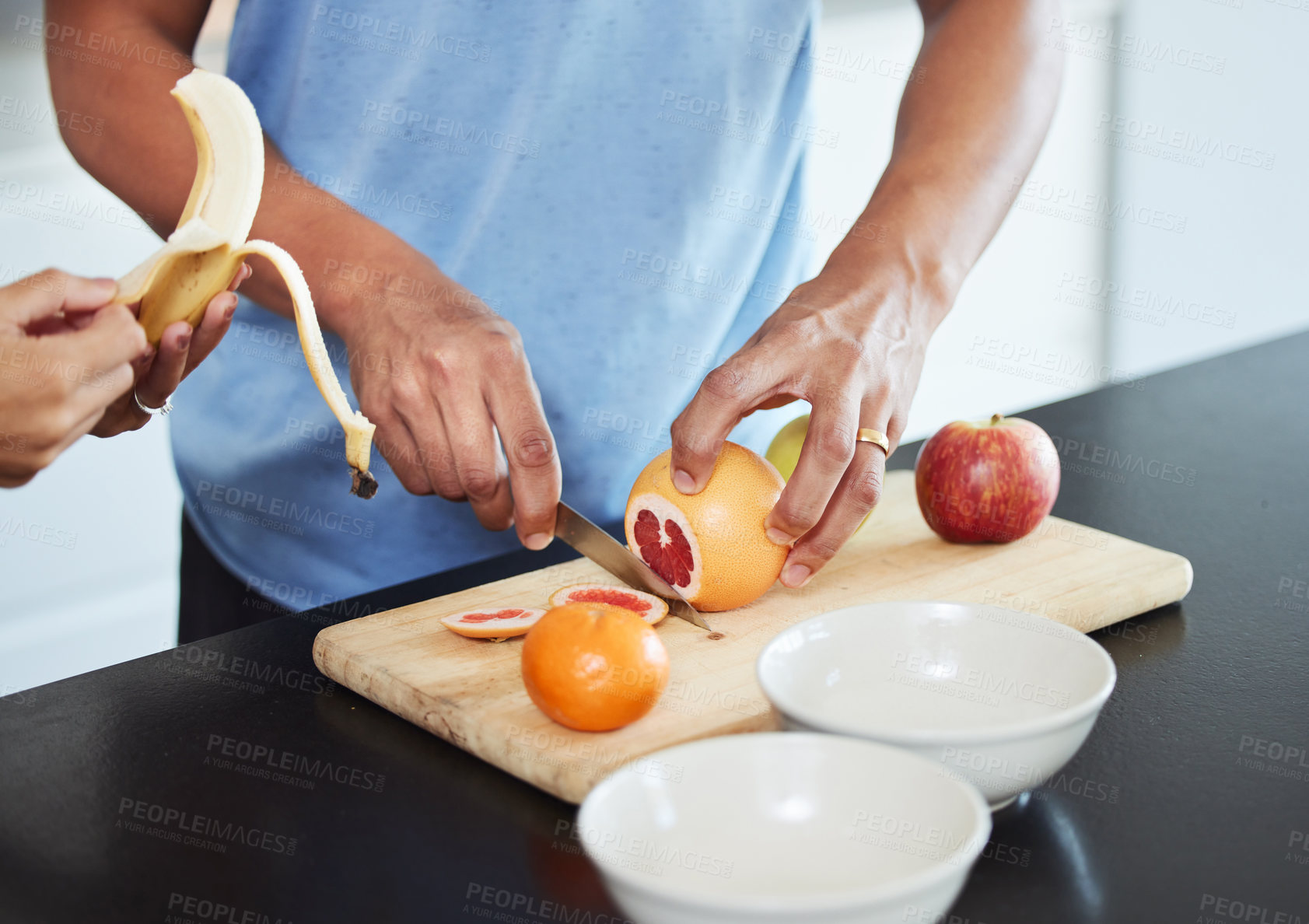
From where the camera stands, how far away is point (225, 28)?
3.27 meters

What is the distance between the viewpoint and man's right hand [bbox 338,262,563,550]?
1.46 m

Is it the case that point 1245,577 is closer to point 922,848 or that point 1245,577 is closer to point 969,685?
point 969,685

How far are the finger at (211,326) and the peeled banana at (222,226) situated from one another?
45mm

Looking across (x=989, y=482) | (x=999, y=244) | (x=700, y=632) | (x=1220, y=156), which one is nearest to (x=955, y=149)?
(x=989, y=482)

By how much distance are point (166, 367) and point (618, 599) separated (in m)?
0.62

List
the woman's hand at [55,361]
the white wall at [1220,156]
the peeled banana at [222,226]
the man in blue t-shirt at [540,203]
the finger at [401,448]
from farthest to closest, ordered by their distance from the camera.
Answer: the white wall at [1220,156] → the man in blue t-shirt at [540,203] → the finger at [401,448] → the peeled banana at [222,226] → the woman's hand at [55,361]

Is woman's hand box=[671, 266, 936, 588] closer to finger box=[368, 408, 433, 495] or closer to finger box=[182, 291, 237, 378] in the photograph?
finger box=[368, 408, 433, 495]

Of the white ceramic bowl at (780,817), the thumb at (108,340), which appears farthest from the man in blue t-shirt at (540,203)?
the white ceramic bowl at (780,817)

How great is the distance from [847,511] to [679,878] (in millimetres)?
743

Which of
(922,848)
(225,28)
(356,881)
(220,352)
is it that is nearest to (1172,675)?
(922,848)

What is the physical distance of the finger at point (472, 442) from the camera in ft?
A: 4.79

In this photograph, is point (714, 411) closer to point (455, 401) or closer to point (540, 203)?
point (455, 401)

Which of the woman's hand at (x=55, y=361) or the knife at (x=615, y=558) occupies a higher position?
the woman's hand at (x=55, y=361)

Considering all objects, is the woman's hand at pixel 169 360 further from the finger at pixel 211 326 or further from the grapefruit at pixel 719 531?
the grapefruit at pixel 719 531
